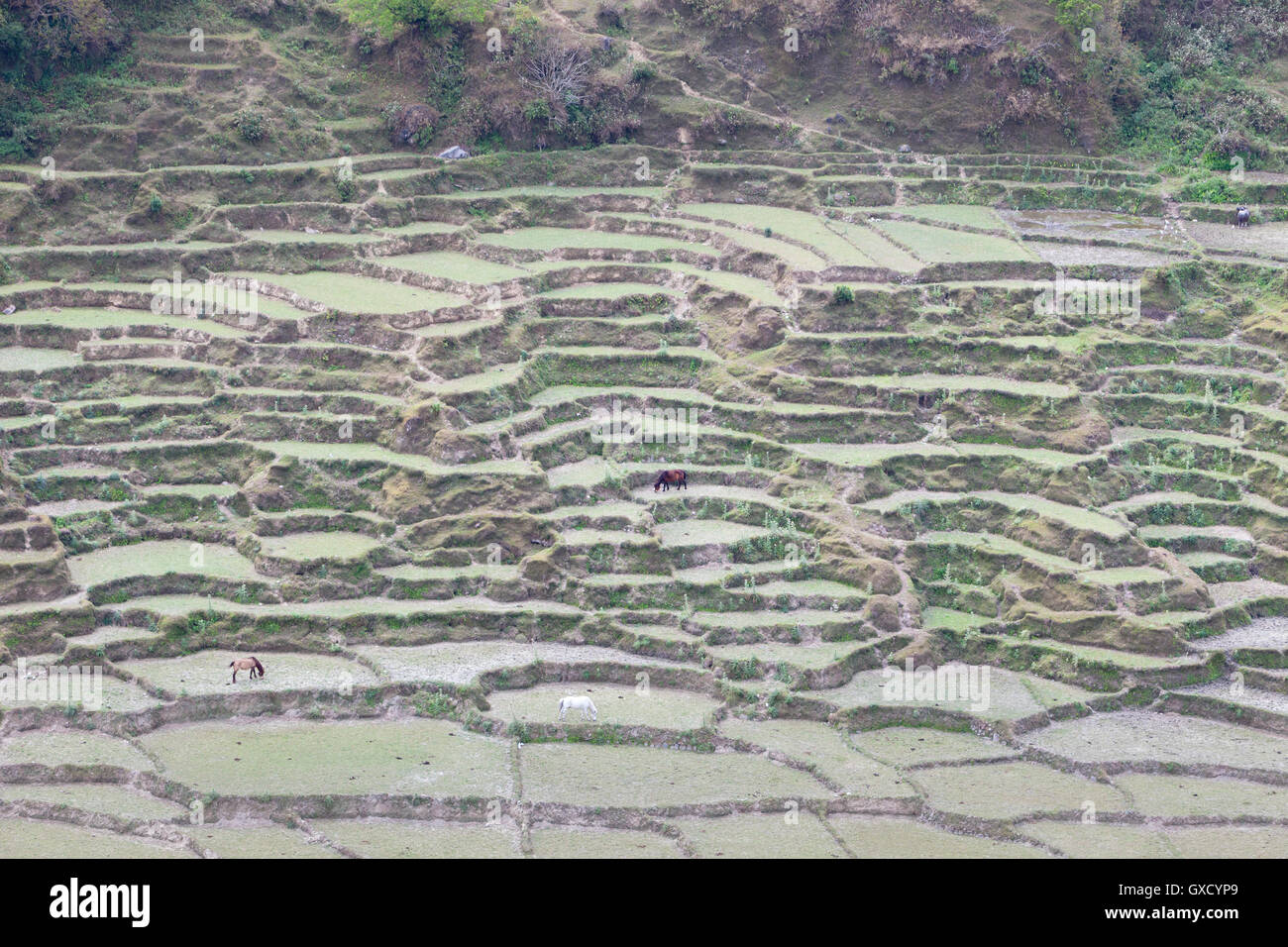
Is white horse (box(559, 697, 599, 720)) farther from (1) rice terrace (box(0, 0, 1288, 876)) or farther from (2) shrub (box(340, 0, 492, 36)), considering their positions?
(2) shrub (box(340, 0, 492, 36))

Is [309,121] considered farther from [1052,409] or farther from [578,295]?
[1052,409]

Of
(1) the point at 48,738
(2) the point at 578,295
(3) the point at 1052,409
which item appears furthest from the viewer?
(2) the point at 578,295

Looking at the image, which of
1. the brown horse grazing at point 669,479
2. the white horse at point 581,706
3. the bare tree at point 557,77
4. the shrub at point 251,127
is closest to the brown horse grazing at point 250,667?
the white horse at point 581,706

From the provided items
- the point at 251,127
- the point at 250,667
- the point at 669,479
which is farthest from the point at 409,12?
the point at 250,667

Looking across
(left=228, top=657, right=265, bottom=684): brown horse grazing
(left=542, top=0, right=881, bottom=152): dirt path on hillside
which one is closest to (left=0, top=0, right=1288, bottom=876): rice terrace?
A: (left=228, top=657, right=265, bottom=684): brown horse grazing

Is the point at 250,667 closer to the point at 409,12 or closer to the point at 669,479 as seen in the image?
the point at 669,479

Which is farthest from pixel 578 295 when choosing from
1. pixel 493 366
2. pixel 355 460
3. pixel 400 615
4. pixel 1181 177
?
pixel 1181 177
